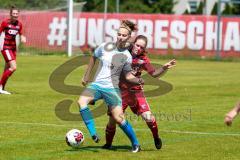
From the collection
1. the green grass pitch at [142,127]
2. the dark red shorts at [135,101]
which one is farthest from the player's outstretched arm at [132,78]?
the green grass pitch at [142,127]

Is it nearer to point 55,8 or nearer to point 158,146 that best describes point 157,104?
point 158,146

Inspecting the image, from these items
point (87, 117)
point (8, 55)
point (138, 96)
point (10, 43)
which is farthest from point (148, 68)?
point (10, 43)

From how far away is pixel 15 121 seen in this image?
15742mm

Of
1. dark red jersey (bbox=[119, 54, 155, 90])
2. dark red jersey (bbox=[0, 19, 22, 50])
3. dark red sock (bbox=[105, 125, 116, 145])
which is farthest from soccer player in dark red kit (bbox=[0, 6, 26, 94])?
dark red sock (bbox=[105, 125, 116, 145])

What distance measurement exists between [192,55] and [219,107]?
2803cm

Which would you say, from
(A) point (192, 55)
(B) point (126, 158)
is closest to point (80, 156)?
(B) point (126, 158)

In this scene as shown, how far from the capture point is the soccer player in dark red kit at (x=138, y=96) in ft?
40.8

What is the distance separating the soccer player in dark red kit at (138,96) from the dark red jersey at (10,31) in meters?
10.5

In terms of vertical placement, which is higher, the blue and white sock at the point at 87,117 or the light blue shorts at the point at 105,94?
the light blue shorts at the point at 105,94

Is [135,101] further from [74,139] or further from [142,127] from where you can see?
[142,127]

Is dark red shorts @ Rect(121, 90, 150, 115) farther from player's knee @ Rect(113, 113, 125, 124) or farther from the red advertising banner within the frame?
the red advertising banner

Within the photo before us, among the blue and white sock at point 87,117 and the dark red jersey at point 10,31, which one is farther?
the dark red jersey at point 10,31

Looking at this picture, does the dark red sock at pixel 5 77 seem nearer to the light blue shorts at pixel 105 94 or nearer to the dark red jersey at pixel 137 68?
the dark red jersey at pixel 137 68

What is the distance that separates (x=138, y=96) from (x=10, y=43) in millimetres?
10810
